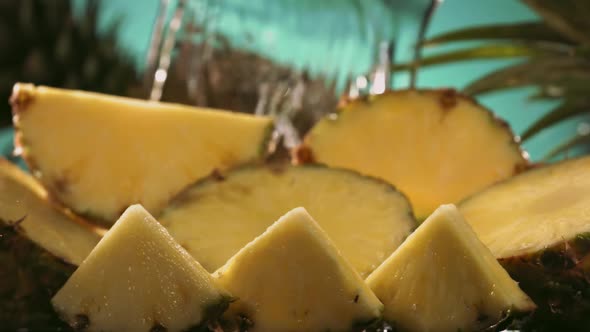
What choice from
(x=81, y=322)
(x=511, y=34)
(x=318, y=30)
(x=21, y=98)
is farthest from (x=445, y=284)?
(x=511, y=34)

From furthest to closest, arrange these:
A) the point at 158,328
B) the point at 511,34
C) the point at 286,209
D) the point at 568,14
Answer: the point at 511,34, the point at 568,14, the point at 286,209, the point at 158,328

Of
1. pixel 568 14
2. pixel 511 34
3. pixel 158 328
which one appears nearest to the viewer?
pixel 158 328

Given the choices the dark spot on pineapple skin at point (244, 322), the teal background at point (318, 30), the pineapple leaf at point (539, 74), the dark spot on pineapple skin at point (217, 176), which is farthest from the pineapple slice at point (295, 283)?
the pineapple leaf at point (539, 74)

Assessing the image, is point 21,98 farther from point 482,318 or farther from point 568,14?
point 568,14

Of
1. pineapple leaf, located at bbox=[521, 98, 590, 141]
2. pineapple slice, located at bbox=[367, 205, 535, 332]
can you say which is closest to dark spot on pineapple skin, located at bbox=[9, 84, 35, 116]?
pineapple slice, located at bbox=[367, 205, 535, 332]

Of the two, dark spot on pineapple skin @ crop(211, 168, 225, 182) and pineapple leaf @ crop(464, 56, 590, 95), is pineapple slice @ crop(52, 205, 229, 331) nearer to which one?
dark spot on pineapple skin @ crop(211, 168, 225, 182)

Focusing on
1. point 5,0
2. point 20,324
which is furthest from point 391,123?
point 5,0
